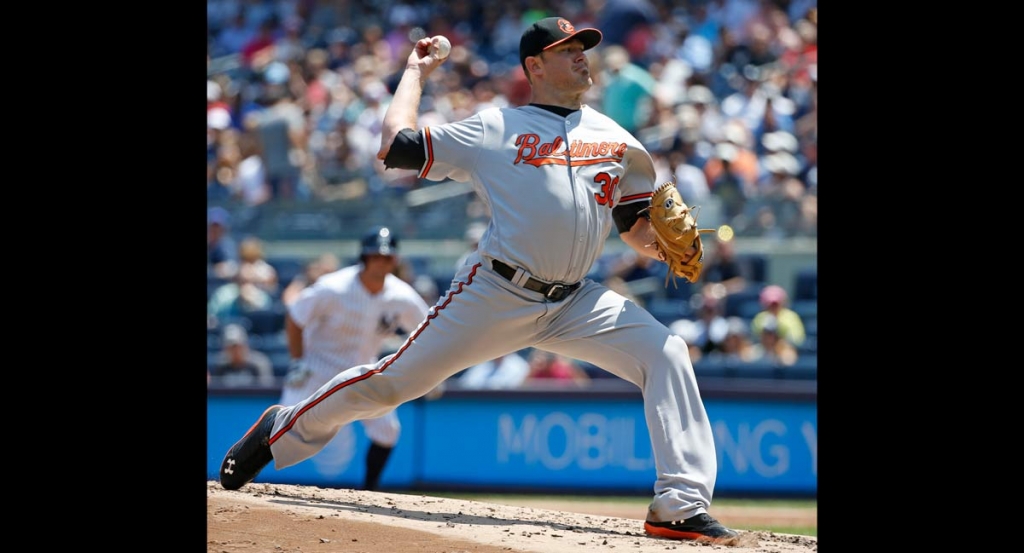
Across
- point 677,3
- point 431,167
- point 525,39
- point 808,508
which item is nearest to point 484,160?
point 431,167

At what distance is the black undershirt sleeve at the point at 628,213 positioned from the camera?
16.0 feet

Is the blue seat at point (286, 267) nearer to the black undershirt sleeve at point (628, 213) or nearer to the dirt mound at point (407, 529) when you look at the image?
the dirt mound at point (407, 529)

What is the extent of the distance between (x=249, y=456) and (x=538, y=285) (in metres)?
1.38

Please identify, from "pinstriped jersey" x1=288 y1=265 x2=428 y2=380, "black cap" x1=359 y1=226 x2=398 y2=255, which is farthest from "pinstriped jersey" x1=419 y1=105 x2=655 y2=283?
"pinstriped jersey" x1=288 y1=265 x2=428 y2=380

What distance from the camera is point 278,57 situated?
15.9 m

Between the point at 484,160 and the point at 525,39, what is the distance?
0.49 m

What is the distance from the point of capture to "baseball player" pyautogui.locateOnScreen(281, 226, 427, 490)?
757 cm

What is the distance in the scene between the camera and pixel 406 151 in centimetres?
446

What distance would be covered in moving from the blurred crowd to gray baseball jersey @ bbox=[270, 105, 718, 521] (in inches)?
263

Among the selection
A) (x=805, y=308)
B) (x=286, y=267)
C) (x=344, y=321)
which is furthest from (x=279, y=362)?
(x=805, y=308)

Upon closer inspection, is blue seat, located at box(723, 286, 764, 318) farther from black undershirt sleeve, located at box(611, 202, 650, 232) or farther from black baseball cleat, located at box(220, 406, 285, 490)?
black baseball cleat, located at box(220, 406, 285, 490)

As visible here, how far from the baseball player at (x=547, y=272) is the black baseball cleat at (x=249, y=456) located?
379 millimetres

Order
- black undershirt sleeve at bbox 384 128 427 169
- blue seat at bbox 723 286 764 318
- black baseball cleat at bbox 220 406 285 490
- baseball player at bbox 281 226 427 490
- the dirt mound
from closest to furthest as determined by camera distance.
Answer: the dirt mound
black undershirt sleeve at bbox 384 128 427 169
black baseball cleat at bbox 220 406 285 490
baseball player at bbox 281 226 427 490
blue seat at bbox 723 286 764 318
